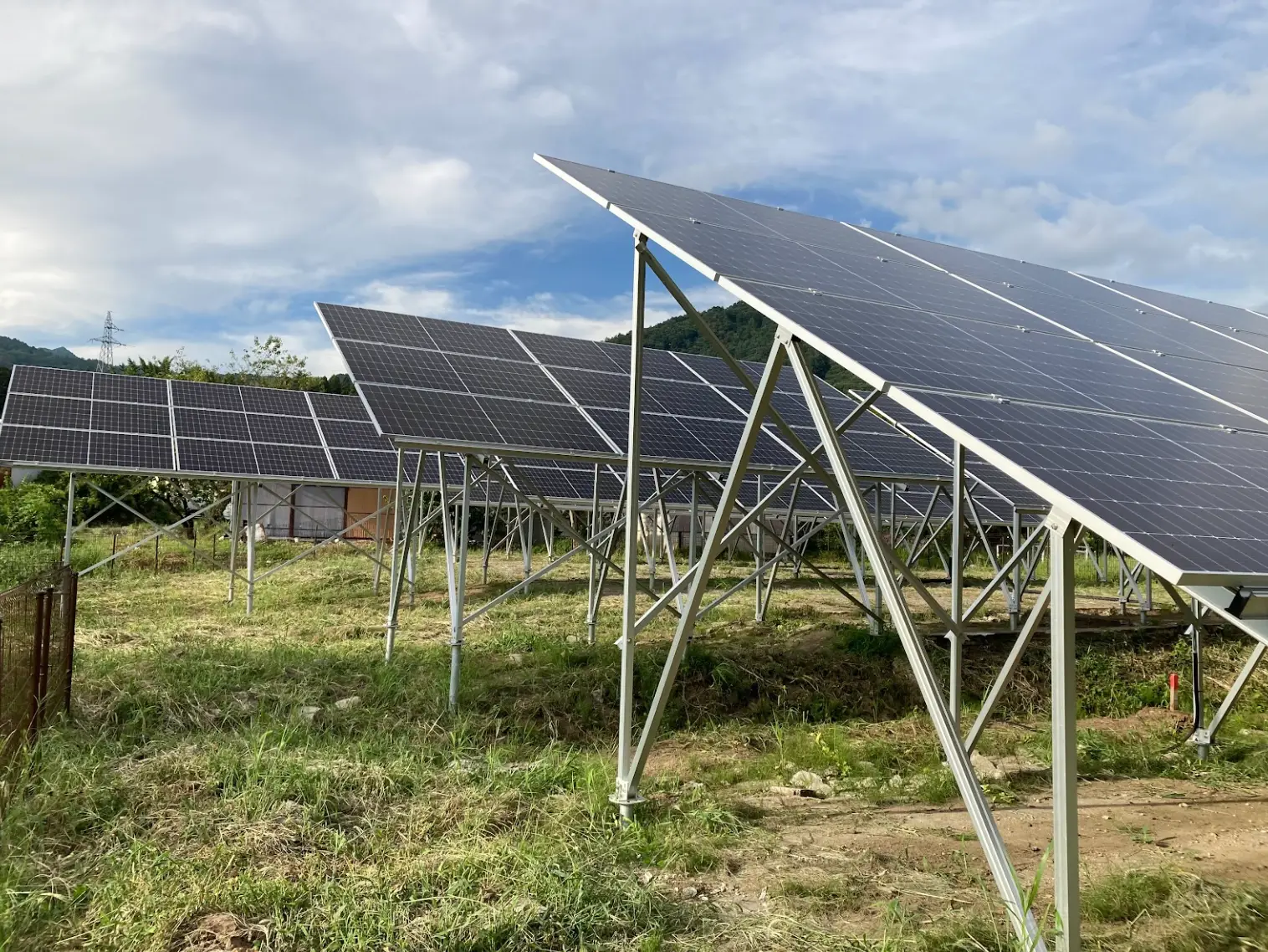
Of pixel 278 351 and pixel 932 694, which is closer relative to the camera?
pixel 932 694

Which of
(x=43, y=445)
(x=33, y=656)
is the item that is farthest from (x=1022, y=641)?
(x=43, y=445)

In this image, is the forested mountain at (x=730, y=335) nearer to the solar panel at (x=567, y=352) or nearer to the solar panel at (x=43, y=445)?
the solar panel at (x=567, y=352)

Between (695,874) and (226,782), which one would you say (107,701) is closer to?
(226,782)

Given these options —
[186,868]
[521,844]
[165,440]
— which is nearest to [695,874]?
[521,844]

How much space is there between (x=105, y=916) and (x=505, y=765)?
10.1ft

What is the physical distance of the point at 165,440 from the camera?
1644cm

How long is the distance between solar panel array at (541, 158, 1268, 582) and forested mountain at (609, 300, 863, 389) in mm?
27259

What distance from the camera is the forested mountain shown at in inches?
1534

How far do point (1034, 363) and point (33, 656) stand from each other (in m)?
7.38

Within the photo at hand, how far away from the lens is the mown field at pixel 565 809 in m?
4.69

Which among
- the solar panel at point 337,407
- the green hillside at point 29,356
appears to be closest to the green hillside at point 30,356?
the green hillside at point 29,356

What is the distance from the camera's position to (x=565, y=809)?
634 centimetres

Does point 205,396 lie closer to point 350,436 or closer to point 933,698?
point 350,436

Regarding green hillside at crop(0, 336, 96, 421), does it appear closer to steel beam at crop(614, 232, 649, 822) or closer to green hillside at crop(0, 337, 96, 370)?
green hillside at crop(0, 337, 96, 370)
